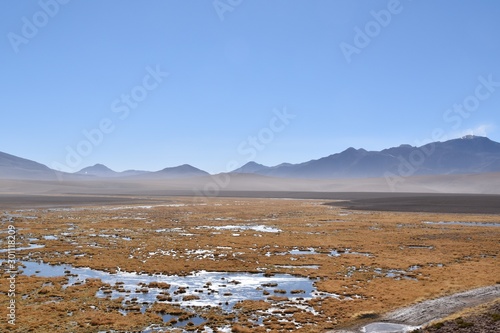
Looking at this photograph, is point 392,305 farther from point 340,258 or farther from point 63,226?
point 63,226

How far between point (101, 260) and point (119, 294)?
29.9 ft

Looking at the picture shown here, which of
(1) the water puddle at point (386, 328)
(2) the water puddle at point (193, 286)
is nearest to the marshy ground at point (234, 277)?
(2) the water puddle at point (193, 286)

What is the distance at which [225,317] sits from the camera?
16.5 metres

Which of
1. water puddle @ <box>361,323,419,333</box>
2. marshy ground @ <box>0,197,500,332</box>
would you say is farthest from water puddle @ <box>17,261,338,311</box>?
water puddle @ <box>361,323,419,333</box>

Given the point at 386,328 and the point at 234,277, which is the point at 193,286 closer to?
the point at 234,277

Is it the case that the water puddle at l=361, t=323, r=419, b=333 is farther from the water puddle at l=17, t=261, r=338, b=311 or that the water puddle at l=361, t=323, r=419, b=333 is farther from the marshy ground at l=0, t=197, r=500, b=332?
the water puddle at l=17, t=261, r=338, b=311

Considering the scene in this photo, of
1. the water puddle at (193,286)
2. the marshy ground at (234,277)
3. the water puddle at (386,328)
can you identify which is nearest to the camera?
the water puddle at (386,328)

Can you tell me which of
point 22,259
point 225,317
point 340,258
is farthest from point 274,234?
point 225,317

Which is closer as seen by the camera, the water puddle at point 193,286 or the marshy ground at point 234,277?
the marshy ground at point 234,277

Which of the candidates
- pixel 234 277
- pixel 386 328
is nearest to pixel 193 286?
pixel 234 277

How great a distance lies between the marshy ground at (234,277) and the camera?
1634cm

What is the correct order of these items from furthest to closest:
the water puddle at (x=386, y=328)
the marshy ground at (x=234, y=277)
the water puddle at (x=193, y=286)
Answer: the water puddle at (x=193, y=286), the marshy ground at (x=234, y=277), the water puddle at (x=386, y=328)

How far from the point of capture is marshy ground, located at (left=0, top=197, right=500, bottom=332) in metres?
16.3

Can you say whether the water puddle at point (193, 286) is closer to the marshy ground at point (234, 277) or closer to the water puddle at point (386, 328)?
the marshy ground at point (234, 277)
